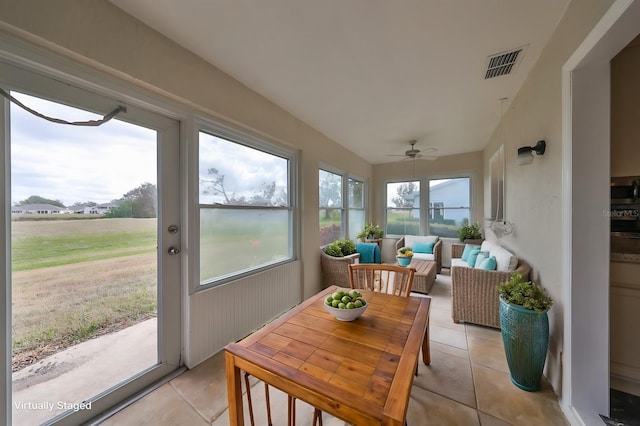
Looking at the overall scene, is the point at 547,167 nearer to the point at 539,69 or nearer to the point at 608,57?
the point at 608,57

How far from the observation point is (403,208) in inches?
233

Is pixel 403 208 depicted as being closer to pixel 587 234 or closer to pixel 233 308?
pixel 587 234

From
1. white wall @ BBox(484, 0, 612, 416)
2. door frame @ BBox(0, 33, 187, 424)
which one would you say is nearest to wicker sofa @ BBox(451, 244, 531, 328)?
white wall @ BBox(484, 0, 612, 416)

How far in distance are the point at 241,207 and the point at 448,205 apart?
4.91 meters

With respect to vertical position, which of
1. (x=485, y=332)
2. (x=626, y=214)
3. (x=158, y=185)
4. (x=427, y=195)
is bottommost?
(x=485, y=332)

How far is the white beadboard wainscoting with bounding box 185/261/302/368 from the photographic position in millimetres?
1948

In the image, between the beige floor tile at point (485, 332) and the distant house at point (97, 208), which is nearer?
the distant house at point (97, 208)

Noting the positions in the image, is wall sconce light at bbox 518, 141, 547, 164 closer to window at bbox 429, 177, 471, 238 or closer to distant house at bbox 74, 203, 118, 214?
distant house at bbox 74, 203, 118, 214

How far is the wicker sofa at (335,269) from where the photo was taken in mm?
3420

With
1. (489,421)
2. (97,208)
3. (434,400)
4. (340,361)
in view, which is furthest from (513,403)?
(97,208)

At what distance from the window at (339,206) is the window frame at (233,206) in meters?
0.77

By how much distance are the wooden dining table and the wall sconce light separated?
1.72 meters

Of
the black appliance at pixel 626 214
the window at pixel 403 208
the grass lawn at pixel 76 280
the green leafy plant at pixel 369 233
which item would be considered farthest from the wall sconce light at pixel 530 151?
the window at pixel 403 208

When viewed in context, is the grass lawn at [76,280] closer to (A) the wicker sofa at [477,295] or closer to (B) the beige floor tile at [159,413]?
(B) the beige floor tile at [159,413]
